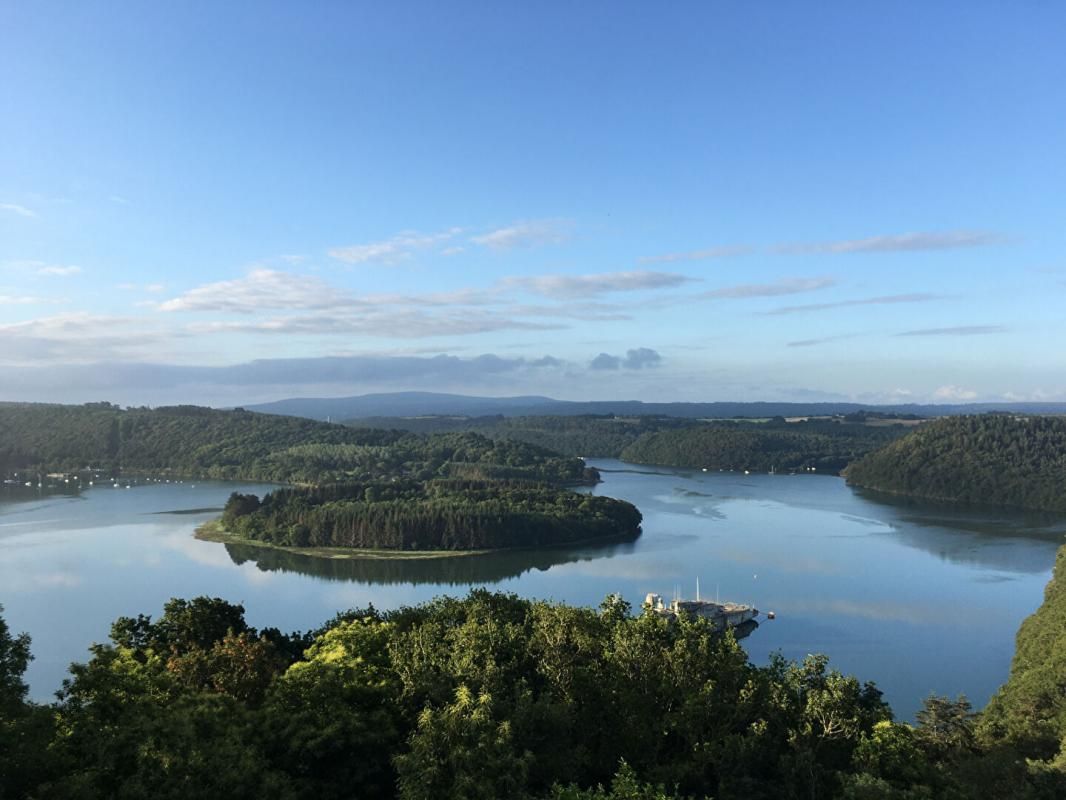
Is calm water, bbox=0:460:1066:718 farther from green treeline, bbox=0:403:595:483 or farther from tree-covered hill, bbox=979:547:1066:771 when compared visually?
green treeline, bbox=0:403:595:483

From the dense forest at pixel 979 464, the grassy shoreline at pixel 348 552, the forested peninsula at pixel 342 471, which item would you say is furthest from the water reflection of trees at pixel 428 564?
the dense forest at pixel 979 464

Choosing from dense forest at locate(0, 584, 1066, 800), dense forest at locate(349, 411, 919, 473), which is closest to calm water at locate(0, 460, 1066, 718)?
dense forest at locate(0, 584, 1066, 800)

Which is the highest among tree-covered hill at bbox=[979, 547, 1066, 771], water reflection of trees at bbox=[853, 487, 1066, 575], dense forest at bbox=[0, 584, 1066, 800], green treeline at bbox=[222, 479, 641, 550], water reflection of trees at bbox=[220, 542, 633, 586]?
dense forest at bbox=[0, 584, 1066, 800]

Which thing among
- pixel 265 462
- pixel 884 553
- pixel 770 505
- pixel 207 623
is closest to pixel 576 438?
pixel 265 462

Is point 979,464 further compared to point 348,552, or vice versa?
point 979,464

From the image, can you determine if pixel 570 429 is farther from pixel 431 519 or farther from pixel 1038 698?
pixel 1038 698

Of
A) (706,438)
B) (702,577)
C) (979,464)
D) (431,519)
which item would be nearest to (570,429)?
(706,438)
